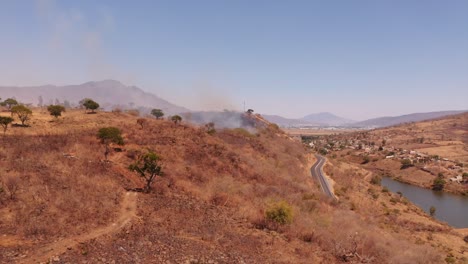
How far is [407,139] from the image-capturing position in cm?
18775

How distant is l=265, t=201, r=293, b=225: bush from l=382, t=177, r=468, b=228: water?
56.0 metres

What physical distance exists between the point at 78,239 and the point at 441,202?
89.5 metres

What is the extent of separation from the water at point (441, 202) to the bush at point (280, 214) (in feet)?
184

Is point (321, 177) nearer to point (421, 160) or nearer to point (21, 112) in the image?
point (21, 112)

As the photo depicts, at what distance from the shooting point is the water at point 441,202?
63.9 metres

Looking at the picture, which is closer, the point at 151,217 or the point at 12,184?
the point at 151,217

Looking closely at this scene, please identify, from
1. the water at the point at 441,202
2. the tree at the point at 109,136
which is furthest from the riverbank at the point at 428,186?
the tree at the point at 109,136

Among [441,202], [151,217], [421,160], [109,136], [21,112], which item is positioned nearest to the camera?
[151,217]

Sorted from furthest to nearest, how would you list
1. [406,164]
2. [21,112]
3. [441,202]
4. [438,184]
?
[406,164] → [438,184] → [441,202] → [21,112]

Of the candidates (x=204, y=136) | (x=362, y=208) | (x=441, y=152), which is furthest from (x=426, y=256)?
(x=441, y=152)

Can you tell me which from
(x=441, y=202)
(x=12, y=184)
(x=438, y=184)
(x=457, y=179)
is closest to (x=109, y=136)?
(x=12, y=184)

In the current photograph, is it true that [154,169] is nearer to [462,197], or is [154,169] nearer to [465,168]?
[462,197]

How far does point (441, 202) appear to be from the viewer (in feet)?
254

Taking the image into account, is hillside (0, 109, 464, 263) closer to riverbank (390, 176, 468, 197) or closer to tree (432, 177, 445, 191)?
riverbank (390, 176, 468, 197)
